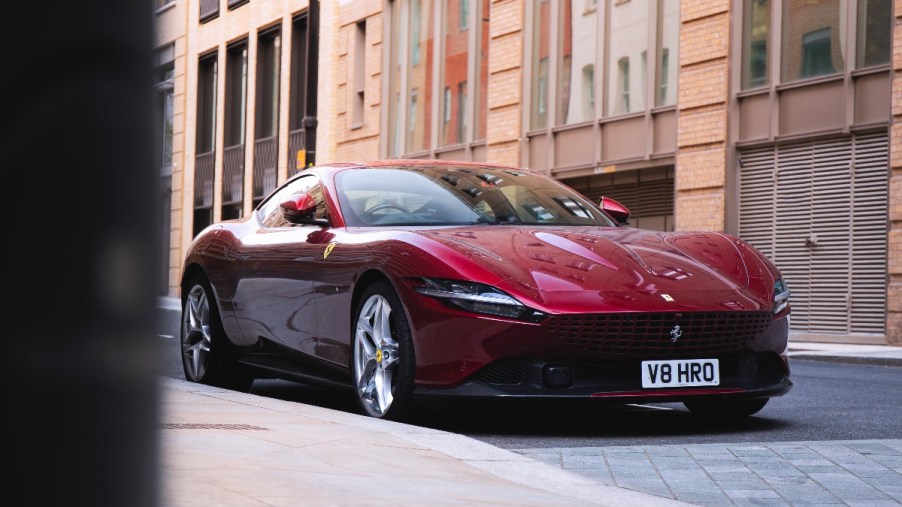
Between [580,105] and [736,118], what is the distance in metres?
4.18

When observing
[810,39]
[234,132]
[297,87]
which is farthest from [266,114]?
[810,39]

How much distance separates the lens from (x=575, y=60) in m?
24.5

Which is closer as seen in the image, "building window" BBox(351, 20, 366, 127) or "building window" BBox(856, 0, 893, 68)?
"building window" BBox(856, 0, 893, 68)

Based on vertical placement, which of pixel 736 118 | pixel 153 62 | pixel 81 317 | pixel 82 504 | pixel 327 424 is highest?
pixel 736 118

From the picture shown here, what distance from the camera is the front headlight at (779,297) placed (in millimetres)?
6625

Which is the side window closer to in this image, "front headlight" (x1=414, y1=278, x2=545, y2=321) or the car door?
the car door

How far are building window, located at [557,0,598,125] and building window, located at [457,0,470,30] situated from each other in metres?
3.83

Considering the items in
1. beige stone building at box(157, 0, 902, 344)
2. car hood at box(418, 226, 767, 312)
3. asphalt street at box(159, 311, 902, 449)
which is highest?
beige stone building at box(157, 0, 902, 344)

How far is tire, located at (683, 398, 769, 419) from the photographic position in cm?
686

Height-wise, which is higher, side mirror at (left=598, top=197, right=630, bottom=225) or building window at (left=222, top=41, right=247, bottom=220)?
building window at (left=222, top=41, right=247, bottom=220)

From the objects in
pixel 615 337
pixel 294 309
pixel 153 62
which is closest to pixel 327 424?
pixel 615 337

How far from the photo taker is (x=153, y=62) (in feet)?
2.80

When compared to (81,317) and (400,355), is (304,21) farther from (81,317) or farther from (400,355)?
(81,317)

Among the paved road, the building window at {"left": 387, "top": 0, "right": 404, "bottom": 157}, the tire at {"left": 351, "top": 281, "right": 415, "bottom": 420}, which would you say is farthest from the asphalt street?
the building window at {"left": 387, "top": 0, "right": 404, "bottom": 157}
